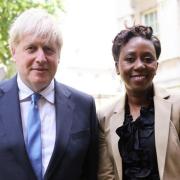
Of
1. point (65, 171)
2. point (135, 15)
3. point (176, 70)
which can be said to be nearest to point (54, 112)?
point (65, 171)

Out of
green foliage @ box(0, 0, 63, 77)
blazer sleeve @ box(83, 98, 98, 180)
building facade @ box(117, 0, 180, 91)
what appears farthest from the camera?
building facade @ box(117, 0, 180, 91)

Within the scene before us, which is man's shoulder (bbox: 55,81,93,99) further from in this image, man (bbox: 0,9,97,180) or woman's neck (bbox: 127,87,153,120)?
woman's neck (bbox: 127,87,153,120)

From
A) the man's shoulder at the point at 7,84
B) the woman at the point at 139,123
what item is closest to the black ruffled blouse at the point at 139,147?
the woman at the point at 139,123

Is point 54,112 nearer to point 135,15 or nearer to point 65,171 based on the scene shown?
point 65,171

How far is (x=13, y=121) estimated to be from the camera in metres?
3.27

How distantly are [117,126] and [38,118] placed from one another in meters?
0.68

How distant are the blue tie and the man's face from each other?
0.57 feet

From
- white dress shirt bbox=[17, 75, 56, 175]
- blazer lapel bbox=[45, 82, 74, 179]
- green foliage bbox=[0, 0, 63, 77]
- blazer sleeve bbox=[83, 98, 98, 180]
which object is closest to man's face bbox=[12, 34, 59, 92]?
white dress shirt bbox=[17, 75, 56, 175]

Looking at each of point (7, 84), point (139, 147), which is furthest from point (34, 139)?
point (139, 147)

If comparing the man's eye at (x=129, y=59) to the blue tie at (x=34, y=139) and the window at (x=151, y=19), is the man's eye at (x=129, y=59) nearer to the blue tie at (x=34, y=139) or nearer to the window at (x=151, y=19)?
the blue tie at (x=34, y=139)

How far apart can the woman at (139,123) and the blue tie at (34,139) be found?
641 mm

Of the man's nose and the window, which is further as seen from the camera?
the window

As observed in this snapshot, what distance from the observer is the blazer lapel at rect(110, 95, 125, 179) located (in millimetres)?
3471

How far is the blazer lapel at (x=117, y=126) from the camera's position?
11.4 feet
